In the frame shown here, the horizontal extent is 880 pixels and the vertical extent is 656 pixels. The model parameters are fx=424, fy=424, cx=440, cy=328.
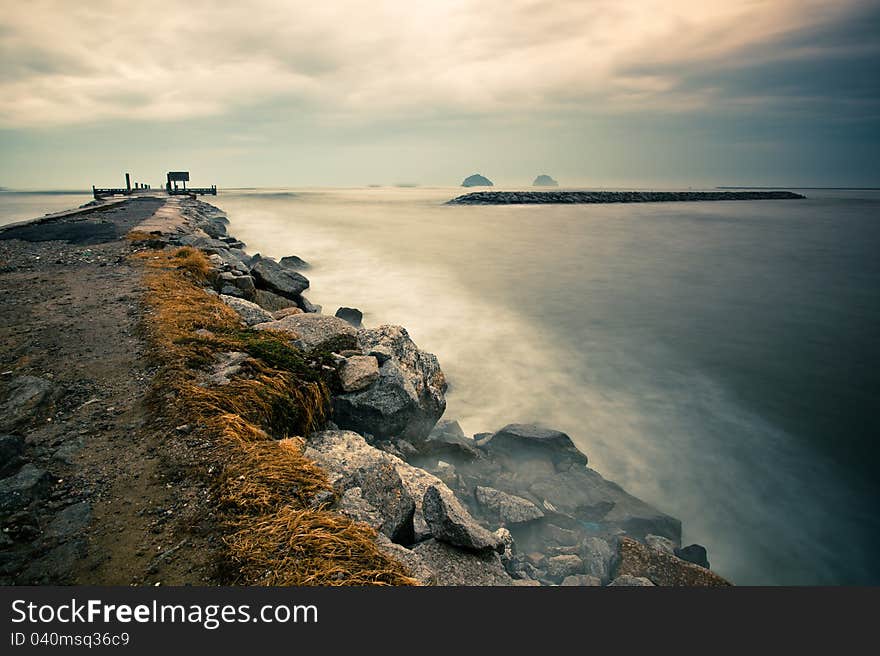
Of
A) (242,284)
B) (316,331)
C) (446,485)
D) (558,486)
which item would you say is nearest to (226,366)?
(316,331)

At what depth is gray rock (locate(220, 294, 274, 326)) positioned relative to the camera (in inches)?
251

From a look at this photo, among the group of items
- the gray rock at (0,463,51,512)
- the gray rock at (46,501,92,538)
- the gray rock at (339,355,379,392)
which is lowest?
the gray rock at (339,355,379,392)

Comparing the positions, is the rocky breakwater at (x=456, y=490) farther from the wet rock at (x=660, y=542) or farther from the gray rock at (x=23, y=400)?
the gray rock at (x=23, y=400)

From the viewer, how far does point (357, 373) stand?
5098 millimetres

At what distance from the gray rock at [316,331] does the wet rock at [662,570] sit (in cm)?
392

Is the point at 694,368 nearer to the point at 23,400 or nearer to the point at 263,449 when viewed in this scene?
the point at 263,449

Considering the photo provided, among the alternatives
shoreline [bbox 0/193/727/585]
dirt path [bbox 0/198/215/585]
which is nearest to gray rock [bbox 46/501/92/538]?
dirt path [bbox 0/198/215/585]

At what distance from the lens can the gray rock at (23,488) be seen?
2.49 m

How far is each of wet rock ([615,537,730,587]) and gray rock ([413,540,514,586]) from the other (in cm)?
149

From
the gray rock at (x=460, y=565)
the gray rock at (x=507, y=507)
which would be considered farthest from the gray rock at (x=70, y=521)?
the gray rock at (x=507, y=507)

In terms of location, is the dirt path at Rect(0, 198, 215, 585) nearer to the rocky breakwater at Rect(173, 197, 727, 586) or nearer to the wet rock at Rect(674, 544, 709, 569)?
the rocky breakwater at Rect(173, 197, 727, 586)

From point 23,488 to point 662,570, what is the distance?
15.8 ft

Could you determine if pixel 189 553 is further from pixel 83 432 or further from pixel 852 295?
pixel 852 295

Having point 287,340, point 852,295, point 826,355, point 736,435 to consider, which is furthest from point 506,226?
point 287,340
